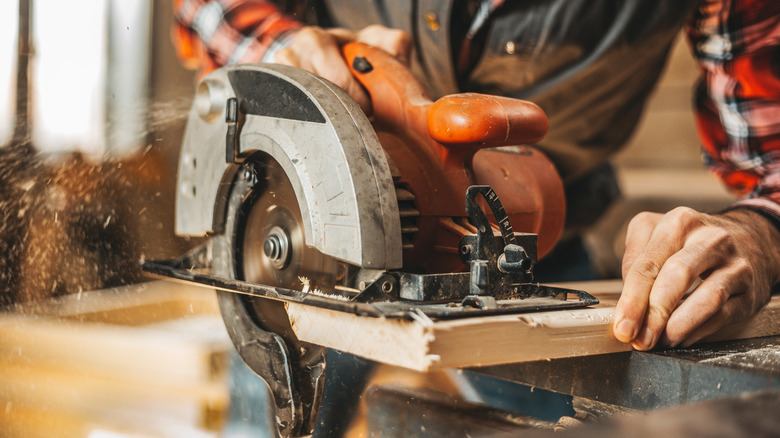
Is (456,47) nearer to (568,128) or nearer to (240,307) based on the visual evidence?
(568,128)

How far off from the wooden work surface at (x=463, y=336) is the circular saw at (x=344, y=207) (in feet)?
0.09

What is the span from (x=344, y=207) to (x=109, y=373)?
7.32ft

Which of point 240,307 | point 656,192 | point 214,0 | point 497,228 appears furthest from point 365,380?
point 656,192

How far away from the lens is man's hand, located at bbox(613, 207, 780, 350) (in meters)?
1.07

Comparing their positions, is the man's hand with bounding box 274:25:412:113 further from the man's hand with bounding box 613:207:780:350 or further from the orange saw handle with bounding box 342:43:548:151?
the man's hand with bounding box 613:207:780:350

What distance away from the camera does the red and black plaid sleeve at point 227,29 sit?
1.77 m

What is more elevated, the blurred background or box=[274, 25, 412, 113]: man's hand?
box=[274, 25, 412, 113]: man's hand

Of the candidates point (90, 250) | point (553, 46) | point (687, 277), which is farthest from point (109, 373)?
point (687, 277)

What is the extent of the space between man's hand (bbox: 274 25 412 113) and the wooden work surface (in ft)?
1.44

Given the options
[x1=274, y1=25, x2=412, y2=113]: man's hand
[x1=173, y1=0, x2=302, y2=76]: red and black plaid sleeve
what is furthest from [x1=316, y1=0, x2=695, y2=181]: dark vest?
[x1=274, y1=25, x2=412, y2=113]: man's hand

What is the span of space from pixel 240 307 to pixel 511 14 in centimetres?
126

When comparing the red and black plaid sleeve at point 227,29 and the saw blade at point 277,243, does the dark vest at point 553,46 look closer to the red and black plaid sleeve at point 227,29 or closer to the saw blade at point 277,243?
the red and black plaid sleeve at point 227,29

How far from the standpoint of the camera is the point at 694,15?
2105 mm

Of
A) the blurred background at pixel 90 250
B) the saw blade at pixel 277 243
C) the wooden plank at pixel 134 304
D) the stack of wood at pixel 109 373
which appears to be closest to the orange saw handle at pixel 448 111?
the saw blade at pixel 277 243
